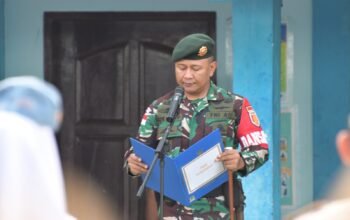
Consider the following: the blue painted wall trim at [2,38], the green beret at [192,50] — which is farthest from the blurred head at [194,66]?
the blue painted wall trim at [2,38]

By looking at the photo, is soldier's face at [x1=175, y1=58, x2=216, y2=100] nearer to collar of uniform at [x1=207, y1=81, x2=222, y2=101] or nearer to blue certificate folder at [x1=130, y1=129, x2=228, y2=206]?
collar of uniform at [x1=207, y1=81, x2=222, y2=101]

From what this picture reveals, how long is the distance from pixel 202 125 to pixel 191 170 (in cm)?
28

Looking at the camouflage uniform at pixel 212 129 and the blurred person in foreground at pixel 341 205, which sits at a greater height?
the blurred person in foreground at pixel 341 205

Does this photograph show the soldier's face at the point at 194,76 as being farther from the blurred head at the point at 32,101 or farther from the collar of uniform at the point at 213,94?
the blurred head at the point at 32,101

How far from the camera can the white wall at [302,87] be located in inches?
271

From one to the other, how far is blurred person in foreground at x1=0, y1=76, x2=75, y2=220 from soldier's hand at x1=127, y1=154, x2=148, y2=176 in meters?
1.69

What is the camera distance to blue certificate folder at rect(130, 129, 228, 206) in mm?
4570

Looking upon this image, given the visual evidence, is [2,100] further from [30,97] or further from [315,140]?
[315,140]

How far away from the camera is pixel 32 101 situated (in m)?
2.95

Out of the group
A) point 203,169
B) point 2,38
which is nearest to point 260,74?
point 203,169

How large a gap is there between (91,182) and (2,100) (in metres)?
4.41

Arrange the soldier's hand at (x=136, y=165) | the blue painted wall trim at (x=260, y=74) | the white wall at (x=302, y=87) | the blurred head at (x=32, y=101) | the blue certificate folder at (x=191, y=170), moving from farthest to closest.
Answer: the white wall at (x=302, y=87), the blue painted wall trim at (x=260, y=74), the soldier's hand at (x=136, y=165), the blue certificate folder at (x=191, y=170), the blurred head at (x=32, y=101)

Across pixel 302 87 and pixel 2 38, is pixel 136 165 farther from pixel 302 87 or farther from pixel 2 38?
pixel 2 38

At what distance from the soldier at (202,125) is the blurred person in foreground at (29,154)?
1772mm
